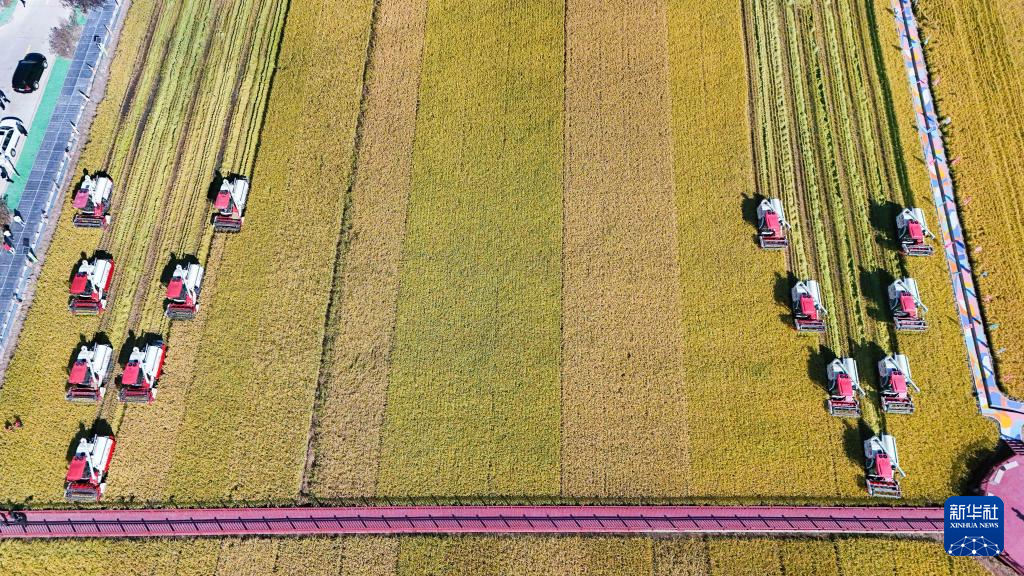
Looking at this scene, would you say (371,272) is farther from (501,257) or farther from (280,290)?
(501,257)

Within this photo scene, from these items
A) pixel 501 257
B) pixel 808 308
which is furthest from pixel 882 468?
pixel 501 257

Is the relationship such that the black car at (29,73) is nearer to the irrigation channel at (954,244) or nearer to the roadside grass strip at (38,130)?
the roadside grass strip at (38,130)

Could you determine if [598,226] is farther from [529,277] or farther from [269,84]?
[269,84]

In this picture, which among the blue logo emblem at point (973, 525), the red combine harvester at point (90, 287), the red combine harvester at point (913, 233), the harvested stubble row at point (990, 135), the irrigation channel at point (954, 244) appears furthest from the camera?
the red combine harvester at point (913, 233)

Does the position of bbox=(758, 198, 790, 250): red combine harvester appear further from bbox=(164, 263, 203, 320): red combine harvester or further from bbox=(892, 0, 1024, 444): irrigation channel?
bbox=(164, 263, 203, 320): red combine harvester

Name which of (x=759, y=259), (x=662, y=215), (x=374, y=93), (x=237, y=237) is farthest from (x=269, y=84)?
(x=759, y=259)

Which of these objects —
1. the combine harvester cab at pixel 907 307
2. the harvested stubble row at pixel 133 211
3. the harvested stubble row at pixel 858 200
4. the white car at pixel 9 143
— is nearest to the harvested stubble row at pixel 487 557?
the harvested stubble row at pixel 133 211
